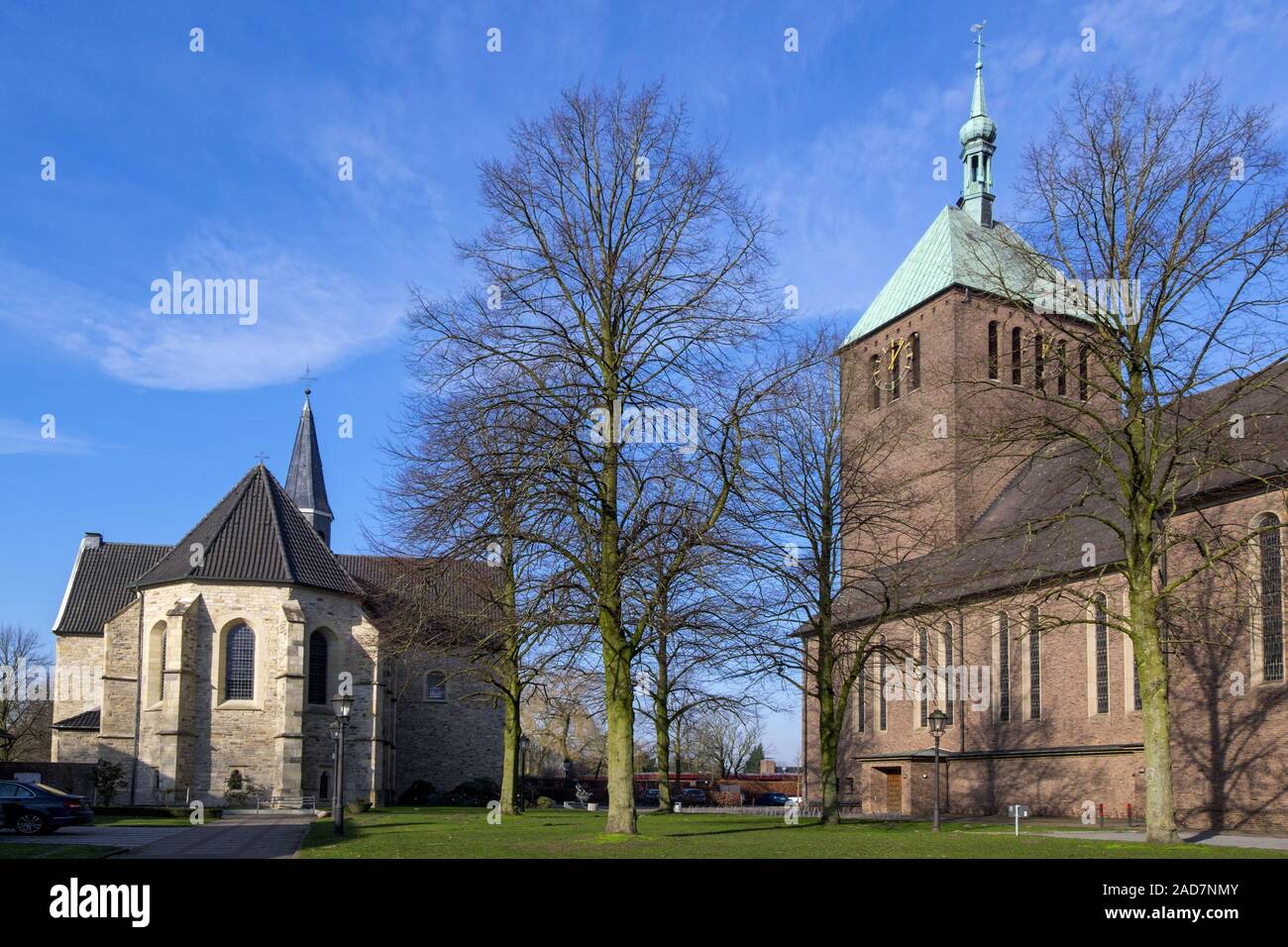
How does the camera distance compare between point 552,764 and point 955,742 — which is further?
point 552,764

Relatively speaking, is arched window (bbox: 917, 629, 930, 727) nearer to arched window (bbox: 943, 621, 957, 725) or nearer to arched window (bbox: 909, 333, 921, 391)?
arched window (bbox: 943, 621, 957, 725)

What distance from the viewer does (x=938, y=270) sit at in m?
49.9

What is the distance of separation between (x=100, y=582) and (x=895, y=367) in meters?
39.7

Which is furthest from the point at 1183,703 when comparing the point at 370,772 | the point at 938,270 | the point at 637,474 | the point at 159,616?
A: the point at 159,616

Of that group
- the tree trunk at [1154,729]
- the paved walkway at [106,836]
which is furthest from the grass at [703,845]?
the paved walkway at [106,836]

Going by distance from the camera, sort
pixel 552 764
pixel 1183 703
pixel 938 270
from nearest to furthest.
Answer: pixel 1183 703
pixel 938 270
pixel 552 764

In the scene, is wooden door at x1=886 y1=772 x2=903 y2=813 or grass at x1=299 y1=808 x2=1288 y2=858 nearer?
grass at x1=299 y1=808 x2=1288 y2=858

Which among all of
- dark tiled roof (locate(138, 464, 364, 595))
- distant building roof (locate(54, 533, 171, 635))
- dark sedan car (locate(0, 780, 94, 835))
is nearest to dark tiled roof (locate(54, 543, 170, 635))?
distant building roof (locate(54, 533, 171, 635))

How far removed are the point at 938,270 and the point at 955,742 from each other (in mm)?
19968

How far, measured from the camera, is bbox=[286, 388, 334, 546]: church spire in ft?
206

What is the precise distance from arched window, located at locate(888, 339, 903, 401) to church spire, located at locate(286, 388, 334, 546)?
30999 mm

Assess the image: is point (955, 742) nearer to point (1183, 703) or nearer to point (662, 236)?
point (1183, 703)

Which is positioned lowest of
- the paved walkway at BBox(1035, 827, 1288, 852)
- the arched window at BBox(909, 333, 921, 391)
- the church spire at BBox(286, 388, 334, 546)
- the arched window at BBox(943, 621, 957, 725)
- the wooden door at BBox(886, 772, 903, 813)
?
the wooden door at BBox(886, 772, 903, 813)

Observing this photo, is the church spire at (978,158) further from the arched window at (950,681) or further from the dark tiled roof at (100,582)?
the dark tiled roof at (100,582)
